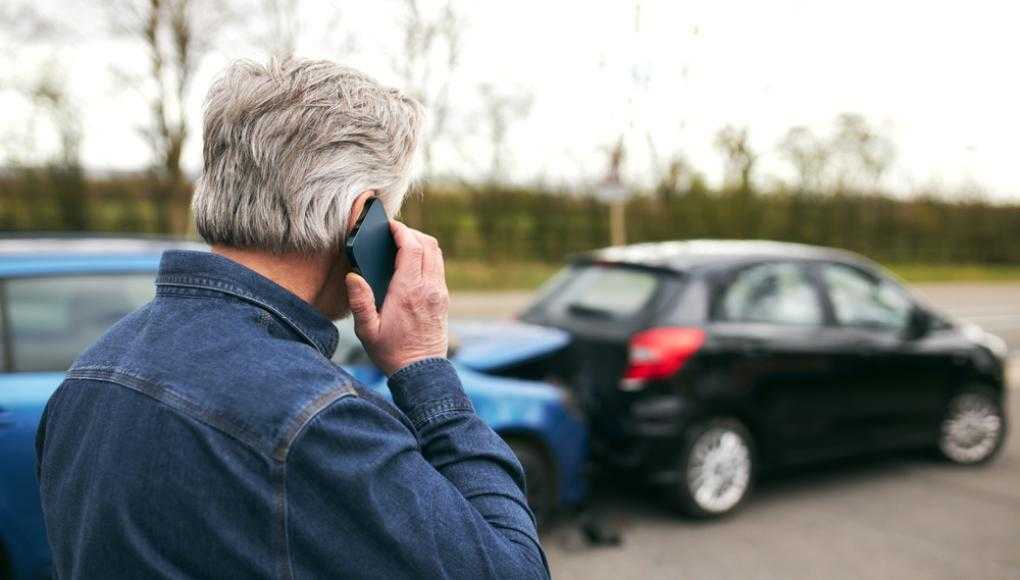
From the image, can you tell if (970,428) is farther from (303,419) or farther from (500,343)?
(303,419)

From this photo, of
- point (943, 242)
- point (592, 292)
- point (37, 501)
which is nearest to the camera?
point (37, 501)

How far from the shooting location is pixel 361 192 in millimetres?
1264

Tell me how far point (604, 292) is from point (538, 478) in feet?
4.67

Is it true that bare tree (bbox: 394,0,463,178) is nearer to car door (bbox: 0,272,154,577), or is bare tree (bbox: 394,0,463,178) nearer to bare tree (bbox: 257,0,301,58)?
bare tree (bbox: 257,0,301,58)

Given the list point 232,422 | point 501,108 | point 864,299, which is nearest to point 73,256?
point 232,422

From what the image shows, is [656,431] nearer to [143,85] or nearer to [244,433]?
[244,433]

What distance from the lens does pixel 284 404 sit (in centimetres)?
102

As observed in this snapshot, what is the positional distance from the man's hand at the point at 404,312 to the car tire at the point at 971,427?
5557mm

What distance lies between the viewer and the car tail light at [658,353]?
4.54m

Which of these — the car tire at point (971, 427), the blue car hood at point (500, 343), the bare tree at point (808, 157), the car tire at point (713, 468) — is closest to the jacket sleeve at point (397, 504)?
the blue car hood at point (500, 343)

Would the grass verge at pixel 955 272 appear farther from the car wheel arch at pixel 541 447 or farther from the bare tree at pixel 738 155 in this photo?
the car wheel arch at pixel 541 447

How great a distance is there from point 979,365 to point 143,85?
44.7ft

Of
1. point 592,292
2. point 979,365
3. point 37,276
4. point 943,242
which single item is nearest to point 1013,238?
point 943,242

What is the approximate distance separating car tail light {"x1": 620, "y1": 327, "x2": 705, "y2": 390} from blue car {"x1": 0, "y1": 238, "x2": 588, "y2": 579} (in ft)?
1.51
